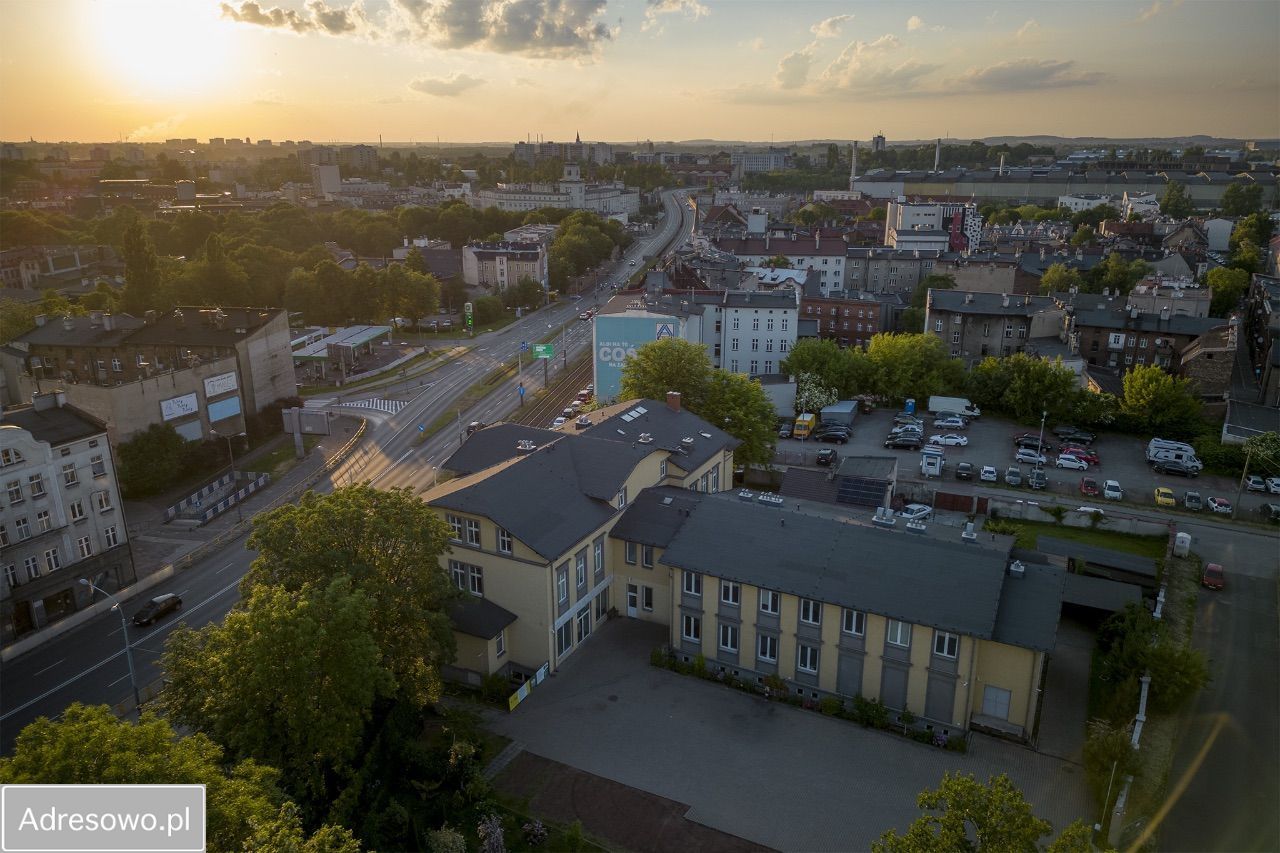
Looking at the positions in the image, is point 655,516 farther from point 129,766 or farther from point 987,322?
point 987,322

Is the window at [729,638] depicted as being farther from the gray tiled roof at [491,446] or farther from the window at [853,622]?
the gray tiled roof at [491,446]

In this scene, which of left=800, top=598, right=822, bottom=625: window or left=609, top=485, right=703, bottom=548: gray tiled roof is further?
left=609, top=485, right=703, bottom=548: gray tiled roof

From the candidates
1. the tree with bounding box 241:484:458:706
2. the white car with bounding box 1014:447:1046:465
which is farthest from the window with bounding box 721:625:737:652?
the white car with bounding box 1014:447:1046:465

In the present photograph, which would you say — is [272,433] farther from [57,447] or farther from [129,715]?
[129,715]

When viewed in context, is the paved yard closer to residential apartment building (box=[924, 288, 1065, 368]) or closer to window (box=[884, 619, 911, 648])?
window (box=[884, 619, 911, 648])

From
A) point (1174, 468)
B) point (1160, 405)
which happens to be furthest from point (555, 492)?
point (1160, 405)

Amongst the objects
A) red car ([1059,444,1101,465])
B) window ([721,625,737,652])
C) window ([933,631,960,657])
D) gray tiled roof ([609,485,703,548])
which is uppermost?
gray tiled roof ([609,485,703,548])

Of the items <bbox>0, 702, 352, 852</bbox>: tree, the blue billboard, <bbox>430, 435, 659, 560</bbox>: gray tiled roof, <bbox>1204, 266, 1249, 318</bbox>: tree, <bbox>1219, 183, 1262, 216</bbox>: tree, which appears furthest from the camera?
<bbox>1219, 183, 1262, 216</bbox>: tree

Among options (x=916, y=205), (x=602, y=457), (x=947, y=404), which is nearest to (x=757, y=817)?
(x=602, y=457)
